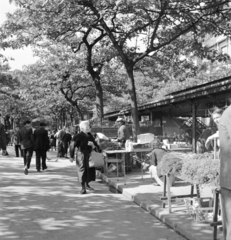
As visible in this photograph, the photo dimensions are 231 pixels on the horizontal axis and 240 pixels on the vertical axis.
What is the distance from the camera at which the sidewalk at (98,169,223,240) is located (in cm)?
568

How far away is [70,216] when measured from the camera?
7.03 meters

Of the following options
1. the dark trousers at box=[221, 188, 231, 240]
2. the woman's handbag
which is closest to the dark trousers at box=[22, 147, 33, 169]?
the woman's handbag

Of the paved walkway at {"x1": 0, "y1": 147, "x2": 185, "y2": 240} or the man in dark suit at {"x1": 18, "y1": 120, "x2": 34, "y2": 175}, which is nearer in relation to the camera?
the paved walkway at {"x1": 0, "y1": 147, "x2": 185, "y2": 240}

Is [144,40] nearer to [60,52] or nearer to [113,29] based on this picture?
[113,29]

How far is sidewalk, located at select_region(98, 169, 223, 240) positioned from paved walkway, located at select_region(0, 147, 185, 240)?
14 centimetres

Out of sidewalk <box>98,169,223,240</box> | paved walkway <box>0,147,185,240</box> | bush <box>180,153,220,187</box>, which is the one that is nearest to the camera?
bush <box>180,153,220,187</box>

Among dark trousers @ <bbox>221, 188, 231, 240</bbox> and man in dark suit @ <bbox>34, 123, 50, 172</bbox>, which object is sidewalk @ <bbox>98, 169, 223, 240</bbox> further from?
man in dark suit @ <bbox>34, 123, 50, 172</bbox>

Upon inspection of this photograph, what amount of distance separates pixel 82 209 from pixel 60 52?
22.7 metres

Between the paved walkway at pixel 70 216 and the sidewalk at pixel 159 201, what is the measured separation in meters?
0.14

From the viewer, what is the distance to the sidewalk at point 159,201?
18.6ft

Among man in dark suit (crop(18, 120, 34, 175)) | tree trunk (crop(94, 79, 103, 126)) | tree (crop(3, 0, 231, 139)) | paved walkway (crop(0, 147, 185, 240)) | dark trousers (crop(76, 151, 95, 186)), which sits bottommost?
paved walkway (crop(0, 147, 185, 240))

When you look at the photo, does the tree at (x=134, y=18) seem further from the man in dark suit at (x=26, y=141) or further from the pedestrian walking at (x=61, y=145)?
the pedestrian walking at (x=61, y=145)

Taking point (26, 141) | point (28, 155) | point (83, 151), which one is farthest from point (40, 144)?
point (83, 151)

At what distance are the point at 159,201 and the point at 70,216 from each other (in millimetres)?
1964
